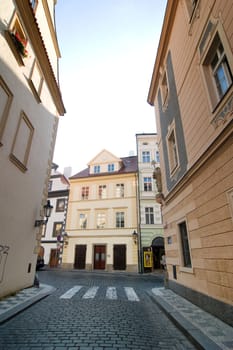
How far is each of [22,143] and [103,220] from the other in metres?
15.0

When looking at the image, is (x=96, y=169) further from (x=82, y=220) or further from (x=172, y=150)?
(x=172, y=150)

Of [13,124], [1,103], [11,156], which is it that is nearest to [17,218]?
[11,156]

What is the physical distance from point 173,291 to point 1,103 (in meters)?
8.91

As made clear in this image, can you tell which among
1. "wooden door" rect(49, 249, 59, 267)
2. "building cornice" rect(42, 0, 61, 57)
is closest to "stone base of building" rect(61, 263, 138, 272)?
"wooden door" rect(49, 249, 59, 267)

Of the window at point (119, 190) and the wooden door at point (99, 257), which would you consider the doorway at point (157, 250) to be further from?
the window at point (119, 190)

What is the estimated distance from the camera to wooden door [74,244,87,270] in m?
19.5

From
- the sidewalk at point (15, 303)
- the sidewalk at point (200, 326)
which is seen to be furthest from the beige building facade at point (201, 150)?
the sidewalk at point (15, 303)

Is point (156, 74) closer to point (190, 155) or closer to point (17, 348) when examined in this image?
point (190, 155)

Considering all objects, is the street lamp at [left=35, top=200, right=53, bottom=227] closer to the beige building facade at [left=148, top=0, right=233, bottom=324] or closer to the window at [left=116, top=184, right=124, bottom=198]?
the beige building facade at [left=148, top=0, right=233, bottom=324]

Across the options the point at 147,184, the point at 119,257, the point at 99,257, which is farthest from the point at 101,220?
the point at 147,184

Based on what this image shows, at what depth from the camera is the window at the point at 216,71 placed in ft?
15.6

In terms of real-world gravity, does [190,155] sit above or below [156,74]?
below

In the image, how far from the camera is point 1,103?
5656mm

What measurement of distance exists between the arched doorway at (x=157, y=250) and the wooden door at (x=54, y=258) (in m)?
10.4
